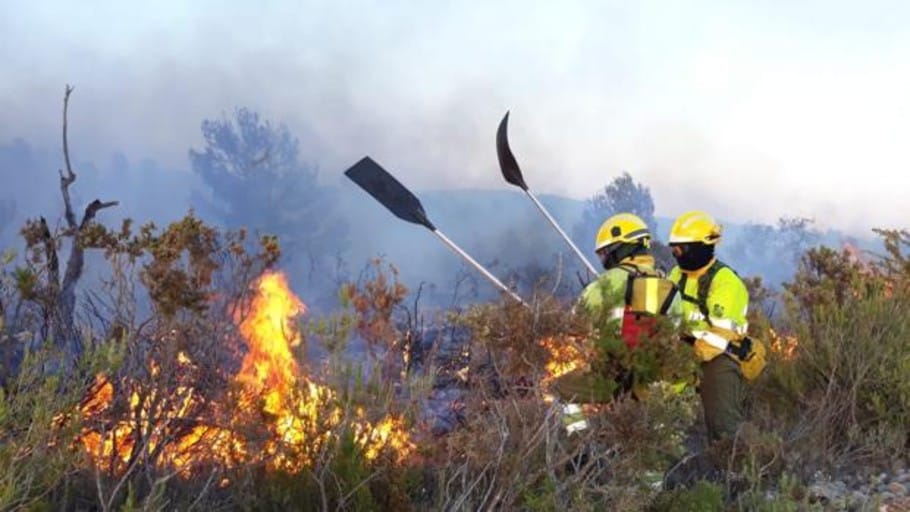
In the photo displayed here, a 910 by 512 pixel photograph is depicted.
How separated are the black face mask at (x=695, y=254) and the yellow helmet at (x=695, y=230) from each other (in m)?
0.04

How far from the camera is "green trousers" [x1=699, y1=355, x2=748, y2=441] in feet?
22.6

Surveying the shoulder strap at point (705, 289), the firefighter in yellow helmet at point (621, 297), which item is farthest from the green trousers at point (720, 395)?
the firefighter in yellow helmet at point (621, 297)

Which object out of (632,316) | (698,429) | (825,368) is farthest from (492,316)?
(825,368)

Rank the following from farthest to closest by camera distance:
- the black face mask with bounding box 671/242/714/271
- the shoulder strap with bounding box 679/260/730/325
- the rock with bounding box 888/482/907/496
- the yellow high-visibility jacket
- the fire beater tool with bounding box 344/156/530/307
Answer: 1. the fire beater tool with bounding box 344/156/530/307
2. the black face mask with bounding box 671/242/714/271
3. the shoulder strap with bounding box 679/260/730/325
4. the yellow high-visibility jacket
5. the rock with bounding box 888/482/907/496

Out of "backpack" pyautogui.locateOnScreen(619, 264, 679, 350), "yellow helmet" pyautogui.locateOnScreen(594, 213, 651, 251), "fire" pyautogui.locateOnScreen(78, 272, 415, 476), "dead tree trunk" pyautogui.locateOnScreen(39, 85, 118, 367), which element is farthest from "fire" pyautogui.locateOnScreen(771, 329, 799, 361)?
"dead tree trunk" pyautogui.locateOnScreen(39, 85, 118, 367)

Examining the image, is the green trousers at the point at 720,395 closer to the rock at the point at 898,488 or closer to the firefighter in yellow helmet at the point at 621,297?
the rock at the point at 898,488

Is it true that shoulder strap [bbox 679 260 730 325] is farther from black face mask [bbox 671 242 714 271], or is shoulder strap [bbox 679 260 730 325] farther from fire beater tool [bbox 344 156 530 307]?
fire beater tool [bbox 344 156 530 307]

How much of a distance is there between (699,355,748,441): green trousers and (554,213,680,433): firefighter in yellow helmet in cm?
127

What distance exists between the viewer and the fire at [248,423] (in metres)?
4.54

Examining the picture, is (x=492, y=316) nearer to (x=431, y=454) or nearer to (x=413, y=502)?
(x=431, y=454)

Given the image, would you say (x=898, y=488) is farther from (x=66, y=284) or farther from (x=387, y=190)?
(x=66, y=284)

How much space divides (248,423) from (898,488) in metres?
4.46

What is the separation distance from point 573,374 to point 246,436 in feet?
5.71

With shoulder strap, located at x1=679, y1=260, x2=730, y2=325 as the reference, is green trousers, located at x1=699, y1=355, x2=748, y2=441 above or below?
below
